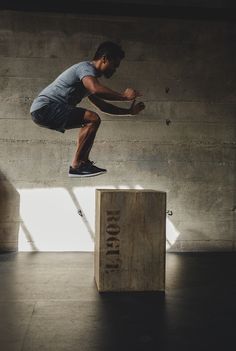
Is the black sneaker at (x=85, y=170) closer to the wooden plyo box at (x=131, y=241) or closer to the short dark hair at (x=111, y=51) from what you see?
the wooden plyo box at (x=131, y=241)

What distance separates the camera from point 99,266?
332 cm

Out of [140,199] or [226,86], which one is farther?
[226,86]

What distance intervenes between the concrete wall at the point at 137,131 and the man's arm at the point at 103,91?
216cm

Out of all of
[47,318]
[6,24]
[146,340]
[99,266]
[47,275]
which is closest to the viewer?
[146,340]

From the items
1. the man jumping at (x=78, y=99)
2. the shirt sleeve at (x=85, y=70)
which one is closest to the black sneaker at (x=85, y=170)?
the man jumping at (x=78, y=99)

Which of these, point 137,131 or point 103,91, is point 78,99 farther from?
point 137,131

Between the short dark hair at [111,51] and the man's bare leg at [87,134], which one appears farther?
the man's bare leg at [87,134]

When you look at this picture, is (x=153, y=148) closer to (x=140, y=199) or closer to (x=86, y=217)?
(x=86, y=217)

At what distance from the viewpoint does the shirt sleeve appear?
→ 315 cm

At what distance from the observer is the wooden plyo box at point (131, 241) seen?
131 inches

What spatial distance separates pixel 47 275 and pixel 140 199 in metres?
1.32

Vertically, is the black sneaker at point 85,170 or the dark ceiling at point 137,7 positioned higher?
the dark ceiling at point 137,7

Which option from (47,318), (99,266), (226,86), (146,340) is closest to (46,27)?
(226,86)

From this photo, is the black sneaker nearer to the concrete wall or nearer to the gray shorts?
the gray shorts
